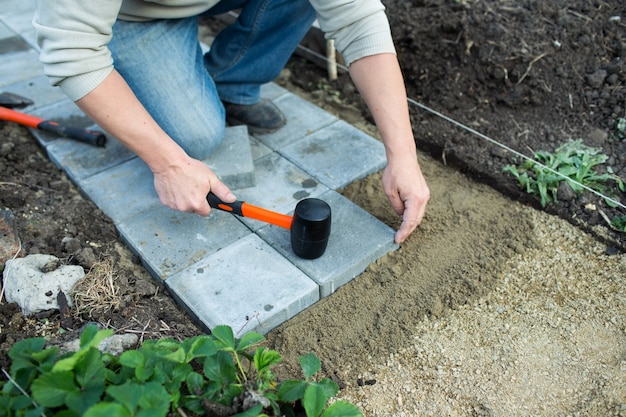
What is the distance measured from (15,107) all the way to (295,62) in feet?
5.90

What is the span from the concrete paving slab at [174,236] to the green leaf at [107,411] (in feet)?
3.39

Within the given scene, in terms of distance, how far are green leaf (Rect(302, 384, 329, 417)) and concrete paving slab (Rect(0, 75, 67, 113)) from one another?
266 cm

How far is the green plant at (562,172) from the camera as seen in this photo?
2695mm

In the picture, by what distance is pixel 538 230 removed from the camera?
2.62 metres

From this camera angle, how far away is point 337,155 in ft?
9.82

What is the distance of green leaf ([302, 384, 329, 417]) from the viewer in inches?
60.0

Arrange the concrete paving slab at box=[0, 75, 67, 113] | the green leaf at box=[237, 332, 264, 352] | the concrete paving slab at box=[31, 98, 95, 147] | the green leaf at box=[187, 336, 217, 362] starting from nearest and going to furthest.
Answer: the green leaf at box=[187, 336, 217, 362] → the green leaf at box=[237, 332, 264, 352] → the concrete paving slab at box=[31, 98, 95, 147] → the concrete paving slab at box=[0, 75, 67, 113]

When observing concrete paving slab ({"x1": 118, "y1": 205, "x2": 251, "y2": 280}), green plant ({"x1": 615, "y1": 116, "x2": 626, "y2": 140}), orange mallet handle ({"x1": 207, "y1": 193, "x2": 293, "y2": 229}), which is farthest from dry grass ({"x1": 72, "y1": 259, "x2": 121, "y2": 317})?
green plant ({"x1": 615, "y1": 116, "x2": 626, "y2": 140})

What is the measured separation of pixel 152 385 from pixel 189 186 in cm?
95

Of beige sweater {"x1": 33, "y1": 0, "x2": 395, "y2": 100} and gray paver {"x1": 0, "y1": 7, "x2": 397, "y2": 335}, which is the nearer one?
beige sweater {"x1": 33, "y1": 0, "x2": 395, "y2": 100}

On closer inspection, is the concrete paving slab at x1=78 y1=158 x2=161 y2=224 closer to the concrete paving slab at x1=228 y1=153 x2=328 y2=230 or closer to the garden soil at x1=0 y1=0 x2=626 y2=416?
the garden soil at x1=0 y1=0 x2=626 y2=416

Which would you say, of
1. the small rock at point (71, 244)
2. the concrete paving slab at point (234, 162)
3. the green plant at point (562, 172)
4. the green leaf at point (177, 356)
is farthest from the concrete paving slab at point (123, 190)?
the green plant at point (562, 172)

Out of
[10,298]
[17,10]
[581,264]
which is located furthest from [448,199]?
[17,10]

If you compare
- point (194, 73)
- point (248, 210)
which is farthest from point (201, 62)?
point (248, 210)
